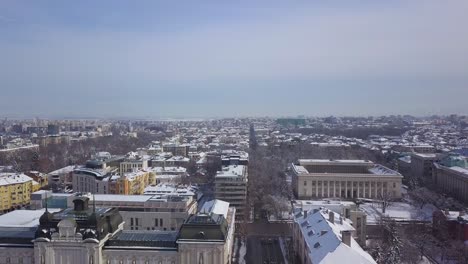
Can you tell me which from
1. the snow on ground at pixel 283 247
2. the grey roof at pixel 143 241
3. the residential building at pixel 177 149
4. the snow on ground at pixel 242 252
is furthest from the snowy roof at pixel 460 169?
the residential building at pixel 177 149

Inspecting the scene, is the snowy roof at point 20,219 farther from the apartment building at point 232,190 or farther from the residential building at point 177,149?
the residential building at point 177,149

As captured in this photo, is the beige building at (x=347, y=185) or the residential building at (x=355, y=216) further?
the beige building at (x=347, y=185)

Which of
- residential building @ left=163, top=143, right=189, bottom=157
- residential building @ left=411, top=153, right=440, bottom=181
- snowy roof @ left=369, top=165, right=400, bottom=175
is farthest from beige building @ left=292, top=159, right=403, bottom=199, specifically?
residential building @ left=163, top=143, right=189, bottom=157

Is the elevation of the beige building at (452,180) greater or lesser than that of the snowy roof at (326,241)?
lesser

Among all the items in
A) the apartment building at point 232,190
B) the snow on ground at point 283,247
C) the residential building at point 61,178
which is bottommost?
the snow on ground at point 283,247

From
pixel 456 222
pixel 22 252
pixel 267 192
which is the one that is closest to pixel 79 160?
pixel 267 192

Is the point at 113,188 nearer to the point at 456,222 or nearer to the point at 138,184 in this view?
the point at 138,184

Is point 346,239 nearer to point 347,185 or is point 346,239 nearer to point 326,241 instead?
point 326,241
